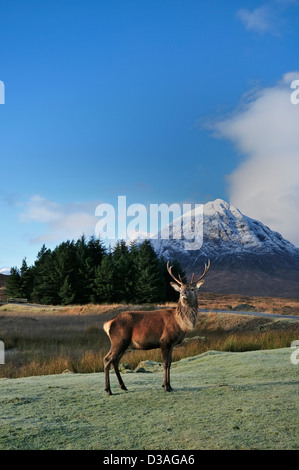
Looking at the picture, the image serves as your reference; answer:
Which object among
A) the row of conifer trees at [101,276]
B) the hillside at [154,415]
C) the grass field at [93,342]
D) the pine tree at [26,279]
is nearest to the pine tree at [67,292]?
the row of conifer trees at [101,276]

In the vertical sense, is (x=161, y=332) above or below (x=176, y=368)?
above

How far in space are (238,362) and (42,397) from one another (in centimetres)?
392

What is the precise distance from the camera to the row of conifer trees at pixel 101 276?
2264 inches

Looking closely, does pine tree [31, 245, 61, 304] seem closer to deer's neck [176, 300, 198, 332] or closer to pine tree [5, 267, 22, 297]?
pine tree [5, 267, 22, 297]

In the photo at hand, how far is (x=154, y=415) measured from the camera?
4145mm

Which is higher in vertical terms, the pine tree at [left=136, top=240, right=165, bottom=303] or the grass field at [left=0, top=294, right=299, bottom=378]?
the pine tree at [left=136, top=240, right=165, bottom=303]

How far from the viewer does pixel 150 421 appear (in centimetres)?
396

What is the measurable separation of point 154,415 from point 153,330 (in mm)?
1179

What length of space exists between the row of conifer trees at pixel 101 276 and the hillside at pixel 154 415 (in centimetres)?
5115

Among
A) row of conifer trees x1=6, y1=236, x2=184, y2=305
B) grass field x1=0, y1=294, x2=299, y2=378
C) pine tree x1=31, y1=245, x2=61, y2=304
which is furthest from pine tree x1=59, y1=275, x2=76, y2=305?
grass field x1=0, y1=294, x2=299, y2=378

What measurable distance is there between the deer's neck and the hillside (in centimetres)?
76

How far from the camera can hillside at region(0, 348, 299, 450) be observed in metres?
3.51
